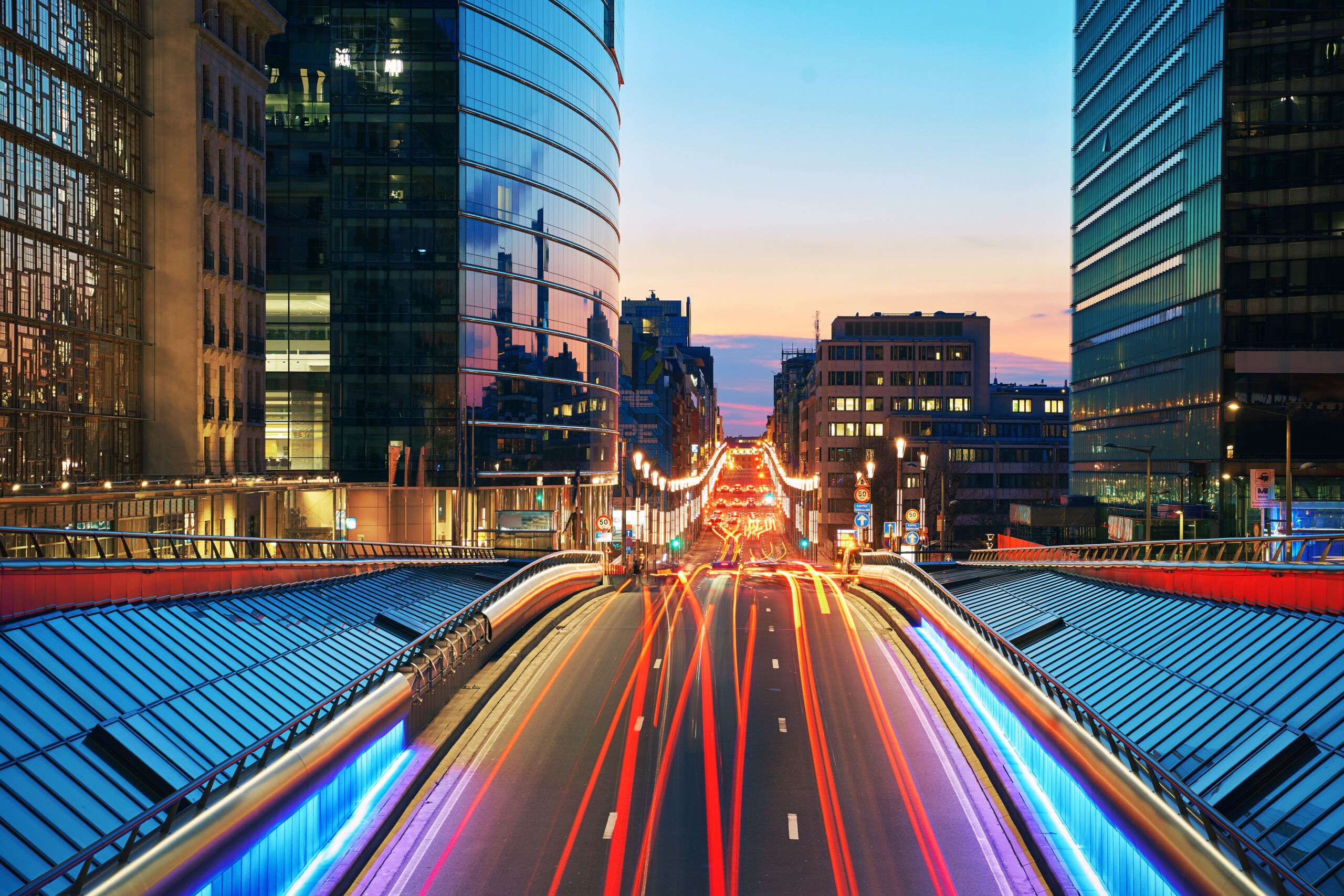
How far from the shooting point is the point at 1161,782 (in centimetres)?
1521

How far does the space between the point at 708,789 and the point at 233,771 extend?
960cm

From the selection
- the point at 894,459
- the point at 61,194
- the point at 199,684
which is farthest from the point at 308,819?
the point at 894,459

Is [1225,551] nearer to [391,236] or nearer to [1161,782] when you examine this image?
[1161,782]

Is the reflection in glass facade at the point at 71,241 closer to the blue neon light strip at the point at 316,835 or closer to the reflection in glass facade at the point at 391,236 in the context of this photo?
the reflection in glass facade at the point at 391,236

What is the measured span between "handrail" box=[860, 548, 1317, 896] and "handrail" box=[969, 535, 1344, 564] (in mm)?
4579

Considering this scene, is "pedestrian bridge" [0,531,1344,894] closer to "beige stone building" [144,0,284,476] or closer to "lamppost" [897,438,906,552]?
"beige stone building" [144,0,284,476]

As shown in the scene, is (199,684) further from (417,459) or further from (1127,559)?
(417,459)

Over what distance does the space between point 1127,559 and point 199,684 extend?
23906 mm

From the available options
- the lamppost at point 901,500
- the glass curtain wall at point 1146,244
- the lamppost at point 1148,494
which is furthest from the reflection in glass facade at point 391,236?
the glass curtain wall at point 1146,244

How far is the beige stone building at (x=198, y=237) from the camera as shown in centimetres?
5194

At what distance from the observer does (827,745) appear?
2456cm

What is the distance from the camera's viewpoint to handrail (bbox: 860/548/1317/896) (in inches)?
453

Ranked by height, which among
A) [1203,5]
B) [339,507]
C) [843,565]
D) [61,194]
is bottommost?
[843,565]

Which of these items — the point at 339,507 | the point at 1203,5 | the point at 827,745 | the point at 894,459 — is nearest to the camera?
the point at 827,745
